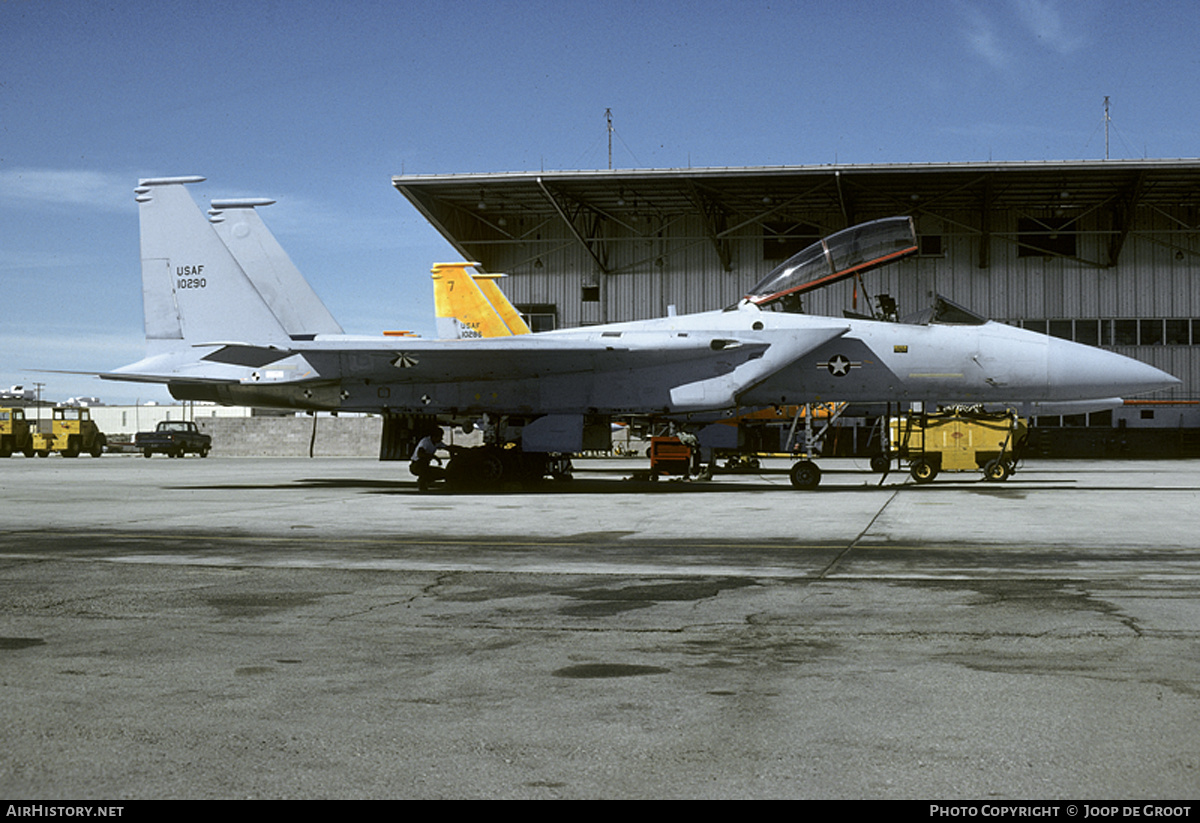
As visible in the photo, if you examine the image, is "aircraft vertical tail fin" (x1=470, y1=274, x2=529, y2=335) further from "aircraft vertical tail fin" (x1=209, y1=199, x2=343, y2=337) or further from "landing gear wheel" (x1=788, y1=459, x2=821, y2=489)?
"landing gear wheel" (x1=788, y1=459, x2=821, y2=489)

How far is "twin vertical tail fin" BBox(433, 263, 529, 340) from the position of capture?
28.9 m

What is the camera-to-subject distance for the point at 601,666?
4.57 meters

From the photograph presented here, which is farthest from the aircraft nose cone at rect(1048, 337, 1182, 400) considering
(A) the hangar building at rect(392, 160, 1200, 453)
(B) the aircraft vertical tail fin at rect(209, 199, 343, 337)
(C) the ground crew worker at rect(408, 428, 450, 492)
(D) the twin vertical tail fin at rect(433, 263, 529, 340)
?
(A) the hangar building at rect(392, 160, 1200, 453)

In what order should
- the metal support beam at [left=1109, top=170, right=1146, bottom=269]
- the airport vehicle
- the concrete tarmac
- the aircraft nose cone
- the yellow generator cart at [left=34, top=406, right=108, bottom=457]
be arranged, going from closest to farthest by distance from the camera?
the concrete tarmac
the aircraft nose cone
the airport vehicle
the metal support beam at [left=1109, top=170, right=1146, bottom=269]
the yellow generator cart at [left=34, top=406, right=108, bottom=457]

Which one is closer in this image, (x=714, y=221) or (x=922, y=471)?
(x=922, y=471)

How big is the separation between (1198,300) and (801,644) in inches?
1840

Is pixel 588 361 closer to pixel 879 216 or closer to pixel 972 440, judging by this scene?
pixel 972 440

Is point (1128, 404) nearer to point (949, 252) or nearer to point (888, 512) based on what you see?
point (949, 252)

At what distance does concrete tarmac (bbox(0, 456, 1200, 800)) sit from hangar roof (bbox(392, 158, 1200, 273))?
3155cm

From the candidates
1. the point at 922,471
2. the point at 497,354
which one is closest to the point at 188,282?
the point at 497,354

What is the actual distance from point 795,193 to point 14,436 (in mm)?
37168

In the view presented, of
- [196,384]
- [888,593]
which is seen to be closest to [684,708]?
[888,593]

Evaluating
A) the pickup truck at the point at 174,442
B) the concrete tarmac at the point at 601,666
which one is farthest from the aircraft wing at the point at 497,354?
the pickup truck at the point at 174,442

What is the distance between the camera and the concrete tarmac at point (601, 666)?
3.11 metres
